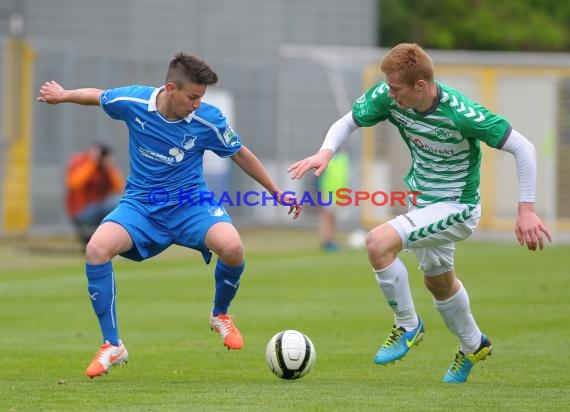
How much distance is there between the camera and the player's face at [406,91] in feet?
26.9

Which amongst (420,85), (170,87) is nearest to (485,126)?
(420,85)

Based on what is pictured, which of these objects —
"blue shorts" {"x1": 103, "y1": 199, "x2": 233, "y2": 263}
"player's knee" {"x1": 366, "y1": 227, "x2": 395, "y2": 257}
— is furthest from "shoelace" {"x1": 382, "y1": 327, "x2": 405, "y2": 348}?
"blue shorts" {"x1": 103, "y1": 199, "x2": 233, "y2": 263}

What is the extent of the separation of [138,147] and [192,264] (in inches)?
480

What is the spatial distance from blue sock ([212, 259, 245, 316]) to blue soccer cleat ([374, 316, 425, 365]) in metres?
1.24

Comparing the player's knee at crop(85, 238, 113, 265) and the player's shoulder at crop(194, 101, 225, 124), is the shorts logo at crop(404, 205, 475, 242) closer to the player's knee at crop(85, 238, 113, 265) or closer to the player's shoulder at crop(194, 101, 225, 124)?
the player's shoulder at crop(194, 101, 225, 124)

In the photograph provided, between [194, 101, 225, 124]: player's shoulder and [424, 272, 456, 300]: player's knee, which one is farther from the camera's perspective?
[194, 101, 225, 124]: player's shoulder

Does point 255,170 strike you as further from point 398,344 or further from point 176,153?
point 398,344

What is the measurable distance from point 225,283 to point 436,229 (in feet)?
5.51

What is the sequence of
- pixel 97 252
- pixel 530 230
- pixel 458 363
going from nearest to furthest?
pixel 530 230 → pixel 97 252 → pixel 458 363

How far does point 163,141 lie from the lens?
8.90 m

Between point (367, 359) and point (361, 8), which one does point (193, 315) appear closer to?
point (367, 359)

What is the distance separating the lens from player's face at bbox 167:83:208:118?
8664 mm

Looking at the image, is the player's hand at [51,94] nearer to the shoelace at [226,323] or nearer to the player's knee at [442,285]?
the shoelace at [226,323]

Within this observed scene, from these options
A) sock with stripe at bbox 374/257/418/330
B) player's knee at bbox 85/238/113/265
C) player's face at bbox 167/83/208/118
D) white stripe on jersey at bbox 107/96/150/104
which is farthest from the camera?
white stripe on jersey at bbox 107/96/150/104
